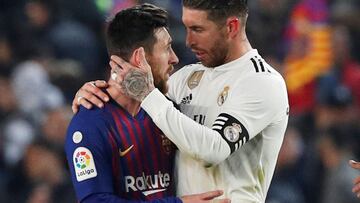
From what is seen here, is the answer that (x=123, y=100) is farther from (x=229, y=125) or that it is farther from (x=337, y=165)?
(x=337, y=165)

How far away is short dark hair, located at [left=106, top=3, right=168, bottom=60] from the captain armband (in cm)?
46

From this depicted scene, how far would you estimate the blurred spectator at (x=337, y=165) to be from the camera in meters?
8.55

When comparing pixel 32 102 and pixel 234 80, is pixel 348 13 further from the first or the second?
pixel 234 80

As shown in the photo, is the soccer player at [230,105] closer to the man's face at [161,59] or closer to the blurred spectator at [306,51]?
the man's face at [161,59]

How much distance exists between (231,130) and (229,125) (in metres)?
0.03

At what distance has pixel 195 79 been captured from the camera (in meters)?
5.40

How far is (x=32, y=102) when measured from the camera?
10.1 metres

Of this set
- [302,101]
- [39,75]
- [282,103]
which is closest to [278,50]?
[302,101]

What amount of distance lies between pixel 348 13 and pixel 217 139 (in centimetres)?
675

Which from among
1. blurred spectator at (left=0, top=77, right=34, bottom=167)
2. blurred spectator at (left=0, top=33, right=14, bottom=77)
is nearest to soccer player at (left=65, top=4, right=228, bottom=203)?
blurred spectator at (left=0, top=77, right=34, bottom=167)

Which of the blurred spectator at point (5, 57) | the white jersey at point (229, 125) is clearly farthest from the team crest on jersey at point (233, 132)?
the blurred spectator at point (5, 57)

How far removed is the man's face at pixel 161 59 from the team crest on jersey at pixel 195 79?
27cm

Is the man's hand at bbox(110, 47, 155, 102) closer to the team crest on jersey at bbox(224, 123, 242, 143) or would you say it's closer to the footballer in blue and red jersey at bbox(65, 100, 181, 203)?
the footballer in blue and red jersey at bbox(65, 100, 181, 203)

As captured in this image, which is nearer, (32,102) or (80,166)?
(80,166)
